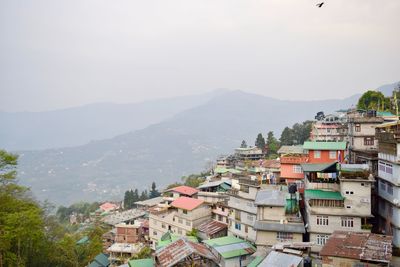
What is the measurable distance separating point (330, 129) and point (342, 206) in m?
30.6

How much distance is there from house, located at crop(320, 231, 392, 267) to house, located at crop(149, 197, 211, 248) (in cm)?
1780

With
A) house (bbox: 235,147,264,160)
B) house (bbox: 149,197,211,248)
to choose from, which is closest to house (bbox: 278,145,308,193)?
house (bbox: 149,197,211,248)

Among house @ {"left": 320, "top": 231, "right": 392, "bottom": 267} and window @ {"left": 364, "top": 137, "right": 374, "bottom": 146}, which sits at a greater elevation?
window @ {"left": 364, "top": 137, "right": 374, "bottom": 146}

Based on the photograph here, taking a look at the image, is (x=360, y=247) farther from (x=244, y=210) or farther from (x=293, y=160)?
(x=293, y=160)

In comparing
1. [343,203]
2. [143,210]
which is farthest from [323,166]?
[143,210]

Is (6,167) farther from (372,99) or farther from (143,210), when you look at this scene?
(372,99)

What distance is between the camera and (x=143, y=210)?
2131 inches

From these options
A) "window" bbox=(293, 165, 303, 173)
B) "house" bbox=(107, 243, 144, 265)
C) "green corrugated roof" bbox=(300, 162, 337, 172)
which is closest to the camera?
"green corrugated roof" bbox=(300, 162, 337, 172)

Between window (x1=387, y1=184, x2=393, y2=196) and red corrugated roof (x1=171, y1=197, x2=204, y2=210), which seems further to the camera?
red corrugated roof (x1=171, y1=197, x2=204, y2=210)

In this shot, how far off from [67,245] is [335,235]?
2156 centimetres

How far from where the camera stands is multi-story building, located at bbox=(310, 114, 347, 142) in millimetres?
47803

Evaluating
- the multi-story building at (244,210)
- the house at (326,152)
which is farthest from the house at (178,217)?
the house at (326,152)

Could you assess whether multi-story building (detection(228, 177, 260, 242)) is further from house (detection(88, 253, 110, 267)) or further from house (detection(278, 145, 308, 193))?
house (detection(88, 253, 110, 267))

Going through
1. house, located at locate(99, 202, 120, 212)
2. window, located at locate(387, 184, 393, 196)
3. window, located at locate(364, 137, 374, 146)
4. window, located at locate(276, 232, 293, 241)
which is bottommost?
house, located at locate(99, 202, 120, 212)
